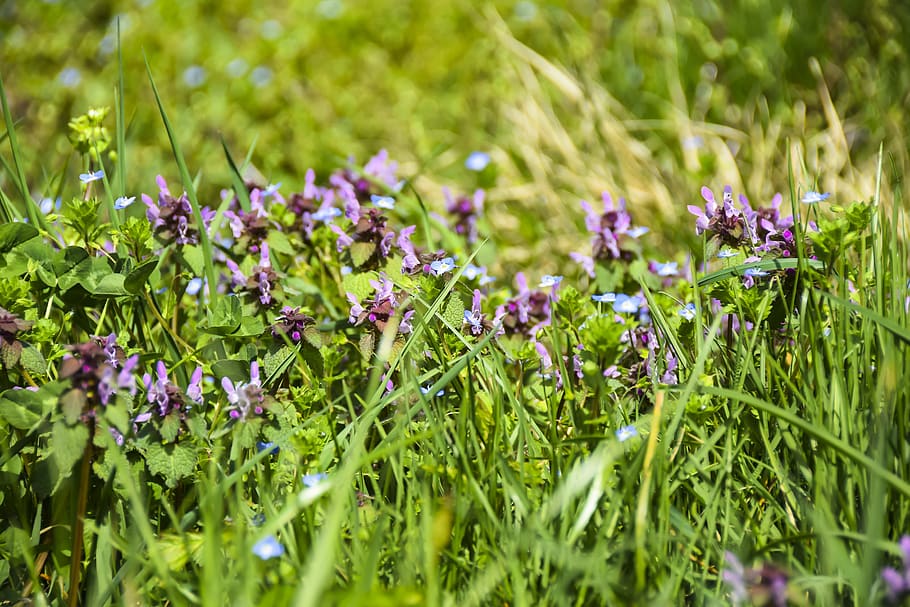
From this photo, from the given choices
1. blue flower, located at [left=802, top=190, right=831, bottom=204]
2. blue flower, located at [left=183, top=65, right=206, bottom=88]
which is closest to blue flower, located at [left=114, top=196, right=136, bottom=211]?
blue flower, located at [left=802, top=190, right=831, bottom=204]

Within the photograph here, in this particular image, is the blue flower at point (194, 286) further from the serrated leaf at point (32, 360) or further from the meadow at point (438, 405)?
the serrated leaf at point (32, 360)

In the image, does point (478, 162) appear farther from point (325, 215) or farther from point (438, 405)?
point (438, 405)

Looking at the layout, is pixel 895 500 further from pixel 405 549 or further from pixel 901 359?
pixel 405 549

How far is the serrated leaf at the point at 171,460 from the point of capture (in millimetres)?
1614

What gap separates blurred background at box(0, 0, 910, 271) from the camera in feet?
11.5

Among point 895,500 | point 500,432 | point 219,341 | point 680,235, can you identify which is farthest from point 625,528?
point 680,235

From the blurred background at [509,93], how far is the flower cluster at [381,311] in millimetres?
909

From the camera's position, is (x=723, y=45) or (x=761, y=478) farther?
(x=723, y=45)

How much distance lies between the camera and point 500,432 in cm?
169

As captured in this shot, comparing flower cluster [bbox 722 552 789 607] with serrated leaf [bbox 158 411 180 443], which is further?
serrated leaf [bbox 158 411 180 443]

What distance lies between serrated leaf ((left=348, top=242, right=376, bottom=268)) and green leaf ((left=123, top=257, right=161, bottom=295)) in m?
0.48

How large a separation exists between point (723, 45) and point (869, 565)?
3285mm

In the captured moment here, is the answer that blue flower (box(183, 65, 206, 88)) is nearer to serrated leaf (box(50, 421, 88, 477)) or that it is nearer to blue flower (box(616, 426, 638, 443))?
serrated leaf (box(50, 421, 88, 477))

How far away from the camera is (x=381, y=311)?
73.4 inches
